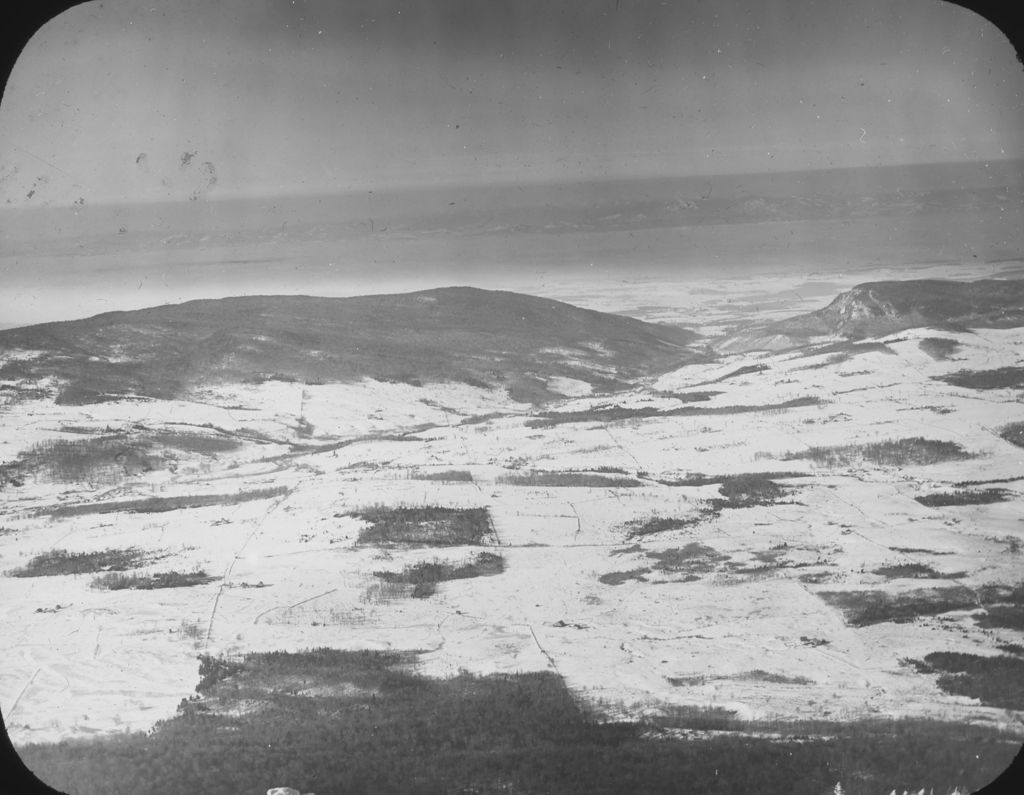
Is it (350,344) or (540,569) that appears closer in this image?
(540,569)

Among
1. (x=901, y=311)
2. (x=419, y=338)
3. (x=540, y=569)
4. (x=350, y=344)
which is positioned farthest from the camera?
(x=901, y=311)

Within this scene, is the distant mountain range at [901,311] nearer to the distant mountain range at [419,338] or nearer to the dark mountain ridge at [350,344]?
the distant mountain range at [419,338]

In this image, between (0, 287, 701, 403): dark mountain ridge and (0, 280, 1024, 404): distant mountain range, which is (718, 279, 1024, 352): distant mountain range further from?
(0, 287, 701, 403): dark mountain ridge

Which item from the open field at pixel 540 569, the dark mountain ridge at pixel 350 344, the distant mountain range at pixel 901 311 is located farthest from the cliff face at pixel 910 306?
the dark mountain ridge at pixel 350 344

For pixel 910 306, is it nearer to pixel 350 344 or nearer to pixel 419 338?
pixel 419 338

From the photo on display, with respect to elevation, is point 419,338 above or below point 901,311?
below

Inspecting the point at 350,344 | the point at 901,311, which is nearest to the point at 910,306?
the point at 901,311
